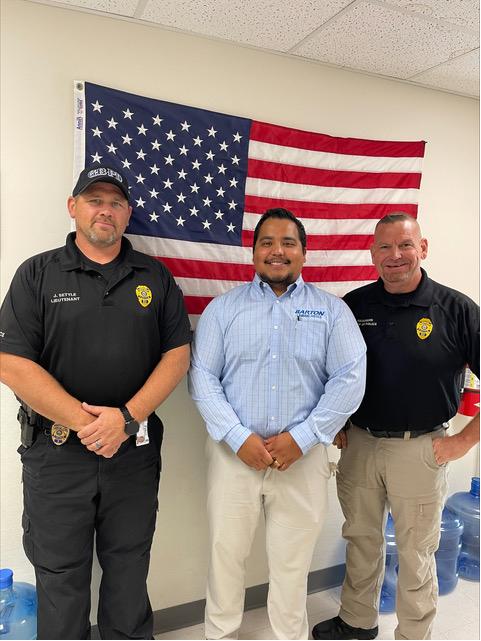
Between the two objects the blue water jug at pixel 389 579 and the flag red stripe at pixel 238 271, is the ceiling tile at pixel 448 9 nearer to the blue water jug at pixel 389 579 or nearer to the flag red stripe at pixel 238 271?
the flag red stripe at pixel 238 271

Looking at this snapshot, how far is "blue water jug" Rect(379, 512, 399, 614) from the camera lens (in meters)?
2.67

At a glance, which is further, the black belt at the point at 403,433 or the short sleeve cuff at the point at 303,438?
the black belt at the point at 403,433

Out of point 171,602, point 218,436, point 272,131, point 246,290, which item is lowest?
point 171,602

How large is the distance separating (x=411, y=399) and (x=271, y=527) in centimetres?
82

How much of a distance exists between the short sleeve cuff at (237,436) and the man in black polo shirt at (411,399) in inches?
25.0

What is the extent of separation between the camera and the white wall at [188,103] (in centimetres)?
204

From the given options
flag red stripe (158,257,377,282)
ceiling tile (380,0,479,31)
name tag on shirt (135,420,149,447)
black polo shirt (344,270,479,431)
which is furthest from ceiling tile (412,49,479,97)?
name tag on shirt (135,420,149,447)

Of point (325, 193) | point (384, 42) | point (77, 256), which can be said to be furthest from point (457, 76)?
point (77, 256)

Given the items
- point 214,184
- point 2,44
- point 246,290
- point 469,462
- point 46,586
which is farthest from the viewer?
point 469,462

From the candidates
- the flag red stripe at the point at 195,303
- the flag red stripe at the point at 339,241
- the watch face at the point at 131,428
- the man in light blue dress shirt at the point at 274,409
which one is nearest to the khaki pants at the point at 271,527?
the man in light blue dress shirt at the point at 274,409

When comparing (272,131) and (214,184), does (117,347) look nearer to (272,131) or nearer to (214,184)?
(214,184)

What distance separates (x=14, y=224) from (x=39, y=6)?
2.96ft

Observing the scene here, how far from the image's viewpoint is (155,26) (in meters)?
2.21

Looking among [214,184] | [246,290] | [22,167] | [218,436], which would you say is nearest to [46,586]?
[218,436]
